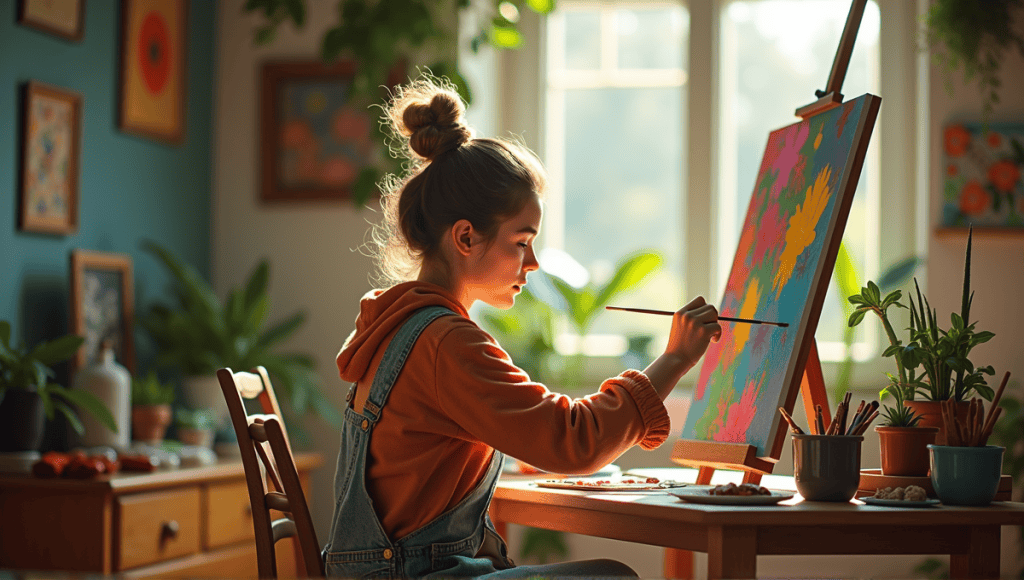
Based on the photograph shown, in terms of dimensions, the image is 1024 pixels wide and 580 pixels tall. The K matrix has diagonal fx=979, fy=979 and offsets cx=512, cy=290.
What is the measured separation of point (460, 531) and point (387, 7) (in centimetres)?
219

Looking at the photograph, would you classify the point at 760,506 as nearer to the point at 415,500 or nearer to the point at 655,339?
the point at 415,500

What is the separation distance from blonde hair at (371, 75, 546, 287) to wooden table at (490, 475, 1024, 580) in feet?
1.59

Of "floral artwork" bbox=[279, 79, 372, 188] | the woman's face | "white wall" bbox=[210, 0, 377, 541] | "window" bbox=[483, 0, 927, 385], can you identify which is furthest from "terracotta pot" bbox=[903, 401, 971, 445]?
"floral artwork" bbox=[279, 79, 372, 188]

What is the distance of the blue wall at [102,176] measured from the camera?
2809 mm

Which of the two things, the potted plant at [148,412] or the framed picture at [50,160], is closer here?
the framed picture at [50,160]

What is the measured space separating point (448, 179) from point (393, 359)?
0.30m

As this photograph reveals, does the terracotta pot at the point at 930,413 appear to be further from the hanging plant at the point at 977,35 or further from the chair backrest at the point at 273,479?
the hanging plant at the point at 977,35

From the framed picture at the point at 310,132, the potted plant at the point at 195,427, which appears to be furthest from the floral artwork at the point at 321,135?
the potted plant at the point at 195,427

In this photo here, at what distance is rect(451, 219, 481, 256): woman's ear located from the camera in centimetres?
152

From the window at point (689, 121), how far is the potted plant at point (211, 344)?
3.62ft

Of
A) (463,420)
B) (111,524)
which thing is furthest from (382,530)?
(111,524)

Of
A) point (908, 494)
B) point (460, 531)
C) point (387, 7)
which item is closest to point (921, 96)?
point (387, 7)

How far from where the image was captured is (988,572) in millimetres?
1336

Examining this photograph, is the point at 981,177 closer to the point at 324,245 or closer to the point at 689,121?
the point at 689,121
